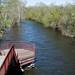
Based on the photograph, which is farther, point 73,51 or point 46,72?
point 73,51

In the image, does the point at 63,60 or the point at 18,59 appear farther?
the point at 63,60

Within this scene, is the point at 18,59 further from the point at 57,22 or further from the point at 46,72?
the point at 57,22

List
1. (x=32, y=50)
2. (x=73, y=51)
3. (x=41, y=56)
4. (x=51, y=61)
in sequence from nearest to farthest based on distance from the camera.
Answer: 1. (x=32, y=50)
2. (x=51, y=61)
3. (x=41, y=56)
4. (x=73, y=51)

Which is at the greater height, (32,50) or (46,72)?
(32,50)

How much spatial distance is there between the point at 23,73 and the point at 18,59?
1.75m

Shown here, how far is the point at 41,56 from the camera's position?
133ft

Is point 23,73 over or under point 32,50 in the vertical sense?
under

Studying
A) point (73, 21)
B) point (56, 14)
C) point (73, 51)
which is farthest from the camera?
point (56, 14)

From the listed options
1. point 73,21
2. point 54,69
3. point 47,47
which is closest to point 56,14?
point 73,21

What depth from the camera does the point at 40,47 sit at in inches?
1880

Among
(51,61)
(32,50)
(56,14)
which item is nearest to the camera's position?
(32,50)

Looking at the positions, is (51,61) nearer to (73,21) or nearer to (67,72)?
(67,72)

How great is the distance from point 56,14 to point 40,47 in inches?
1773

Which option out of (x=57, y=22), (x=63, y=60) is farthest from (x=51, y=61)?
(x=57, y=22)
